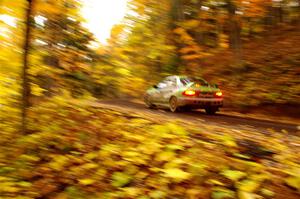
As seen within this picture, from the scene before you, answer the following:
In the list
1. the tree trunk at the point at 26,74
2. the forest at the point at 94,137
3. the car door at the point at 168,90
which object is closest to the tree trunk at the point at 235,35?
the car door at the point at 168,90

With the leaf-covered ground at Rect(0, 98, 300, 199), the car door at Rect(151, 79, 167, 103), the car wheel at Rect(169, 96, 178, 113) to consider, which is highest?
the car door at Rect(151, 79, 167, 103)

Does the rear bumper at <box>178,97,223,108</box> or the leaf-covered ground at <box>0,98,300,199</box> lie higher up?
the rear bumper at <box>178,97,223,108</box>

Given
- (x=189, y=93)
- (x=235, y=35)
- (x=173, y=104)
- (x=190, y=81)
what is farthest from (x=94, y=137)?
(x=235, y=35)

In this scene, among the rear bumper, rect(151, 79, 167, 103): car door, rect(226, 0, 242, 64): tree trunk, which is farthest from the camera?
rect(226, 0, 242, 64): tree trunk

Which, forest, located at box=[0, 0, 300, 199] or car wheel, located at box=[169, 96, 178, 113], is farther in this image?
car wheel, located at box=[169, 96, 178, 113]

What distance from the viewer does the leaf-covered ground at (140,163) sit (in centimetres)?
444

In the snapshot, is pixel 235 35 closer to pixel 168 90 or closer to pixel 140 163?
pixel 168 90

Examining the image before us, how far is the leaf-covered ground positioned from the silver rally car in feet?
19.5

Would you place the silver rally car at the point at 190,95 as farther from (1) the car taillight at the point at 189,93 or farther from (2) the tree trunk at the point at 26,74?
(2) the tree trunk at the point at 26,74

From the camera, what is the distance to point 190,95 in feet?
43.5

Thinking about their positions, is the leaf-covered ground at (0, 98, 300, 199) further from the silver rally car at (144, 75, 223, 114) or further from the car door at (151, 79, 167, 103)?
the car door at (151, 79, 167, 103)

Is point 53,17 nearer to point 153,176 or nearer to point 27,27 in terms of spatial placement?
point 27,27

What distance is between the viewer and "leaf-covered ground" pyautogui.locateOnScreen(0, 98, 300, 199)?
4.44 metres

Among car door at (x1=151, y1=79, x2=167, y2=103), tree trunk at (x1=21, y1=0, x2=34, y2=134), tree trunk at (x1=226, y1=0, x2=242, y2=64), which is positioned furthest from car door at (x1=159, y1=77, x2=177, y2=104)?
tree trunk at (x1=21, y1=0, x2=34, y2=134)
